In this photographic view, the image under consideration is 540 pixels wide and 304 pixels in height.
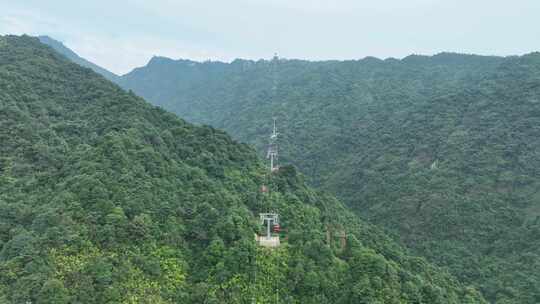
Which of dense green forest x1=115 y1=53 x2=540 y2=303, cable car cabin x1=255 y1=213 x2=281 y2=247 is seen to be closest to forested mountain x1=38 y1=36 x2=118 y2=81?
dense green forest x1=115 y1=53 x2=540 y2=303

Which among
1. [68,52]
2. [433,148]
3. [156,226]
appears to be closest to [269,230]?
[156,226]

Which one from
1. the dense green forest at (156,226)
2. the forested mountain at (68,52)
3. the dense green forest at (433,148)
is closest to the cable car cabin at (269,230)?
the dense green forest at (156,226)

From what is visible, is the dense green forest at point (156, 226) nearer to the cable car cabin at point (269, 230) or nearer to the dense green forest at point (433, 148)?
the cable car cabin at point (269, 230)

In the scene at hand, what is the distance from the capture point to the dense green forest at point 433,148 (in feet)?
148

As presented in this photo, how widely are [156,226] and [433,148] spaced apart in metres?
42.8

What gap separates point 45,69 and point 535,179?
4861cm

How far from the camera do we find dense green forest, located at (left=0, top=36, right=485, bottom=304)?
24.4 meters

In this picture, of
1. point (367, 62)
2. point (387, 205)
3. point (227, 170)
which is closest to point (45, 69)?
point (227, 170)

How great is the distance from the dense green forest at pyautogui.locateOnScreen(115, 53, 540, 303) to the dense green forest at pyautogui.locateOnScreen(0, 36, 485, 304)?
353 inches

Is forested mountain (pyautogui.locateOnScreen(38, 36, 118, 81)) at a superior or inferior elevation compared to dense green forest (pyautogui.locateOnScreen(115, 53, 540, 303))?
superior

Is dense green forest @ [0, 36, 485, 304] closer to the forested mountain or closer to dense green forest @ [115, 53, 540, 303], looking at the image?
A: dense green forest @ [115, 53, 540, 303]

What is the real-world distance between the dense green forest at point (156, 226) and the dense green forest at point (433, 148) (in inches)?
353

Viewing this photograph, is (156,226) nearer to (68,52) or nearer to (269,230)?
(269,230)

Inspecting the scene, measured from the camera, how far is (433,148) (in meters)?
61.8
